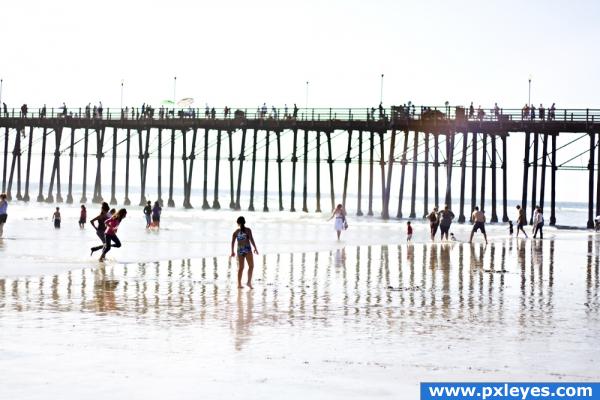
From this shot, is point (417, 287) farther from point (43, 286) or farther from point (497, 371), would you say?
point (497, 371)

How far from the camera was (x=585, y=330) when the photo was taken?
471 inches

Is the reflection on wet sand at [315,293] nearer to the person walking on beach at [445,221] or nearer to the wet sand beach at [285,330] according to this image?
the wet sand beach at [285,330]

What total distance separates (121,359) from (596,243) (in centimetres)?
2740
